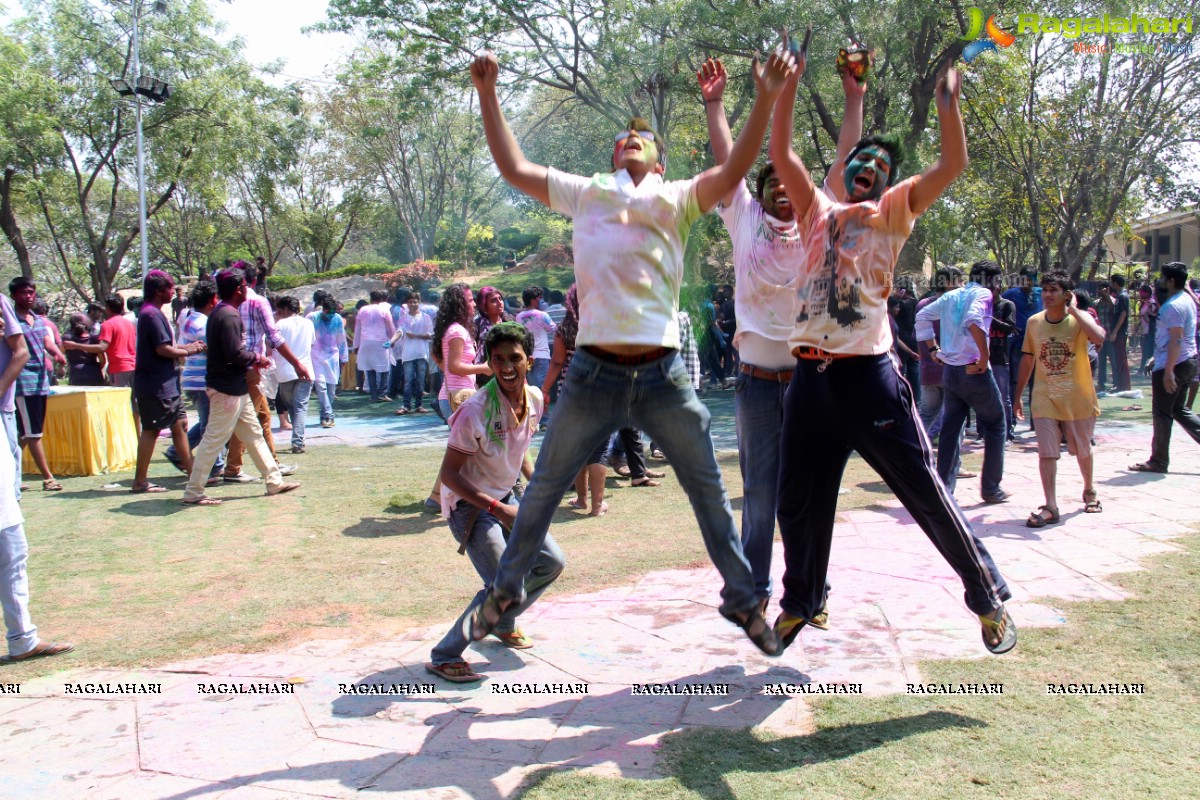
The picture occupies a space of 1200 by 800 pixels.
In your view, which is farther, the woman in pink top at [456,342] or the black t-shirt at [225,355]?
the black t-shirt at [225,355]

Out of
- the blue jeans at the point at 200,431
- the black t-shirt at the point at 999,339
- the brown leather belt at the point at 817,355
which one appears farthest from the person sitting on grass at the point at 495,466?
the black t-shirt at the point at 999,339

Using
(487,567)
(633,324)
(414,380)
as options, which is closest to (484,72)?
(633,324)

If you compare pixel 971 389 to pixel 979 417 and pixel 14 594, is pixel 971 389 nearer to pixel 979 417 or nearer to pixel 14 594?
pixel 979 417

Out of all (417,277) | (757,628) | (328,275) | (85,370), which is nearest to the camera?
(757,628)

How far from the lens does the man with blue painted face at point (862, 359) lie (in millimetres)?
3713

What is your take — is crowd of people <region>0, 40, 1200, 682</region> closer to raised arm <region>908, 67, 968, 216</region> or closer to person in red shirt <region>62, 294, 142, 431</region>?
raised arm <region>908, 67, 968, 216</region>

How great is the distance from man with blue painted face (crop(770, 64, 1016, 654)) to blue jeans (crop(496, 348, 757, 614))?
19.0 inches

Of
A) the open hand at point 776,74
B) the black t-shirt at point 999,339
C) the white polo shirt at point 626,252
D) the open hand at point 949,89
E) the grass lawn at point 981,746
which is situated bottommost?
the grass lawn at point 981,746

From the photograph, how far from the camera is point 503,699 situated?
161 inches

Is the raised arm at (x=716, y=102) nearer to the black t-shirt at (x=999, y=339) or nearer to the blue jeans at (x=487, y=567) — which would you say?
the blue jeans at (x=487, y=567)

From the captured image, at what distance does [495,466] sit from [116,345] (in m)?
8.30

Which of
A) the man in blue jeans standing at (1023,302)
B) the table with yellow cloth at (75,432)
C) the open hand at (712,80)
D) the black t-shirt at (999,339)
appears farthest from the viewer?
the man in blue jeans standing at (1023,302)

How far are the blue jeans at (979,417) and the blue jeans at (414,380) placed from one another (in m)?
8.92

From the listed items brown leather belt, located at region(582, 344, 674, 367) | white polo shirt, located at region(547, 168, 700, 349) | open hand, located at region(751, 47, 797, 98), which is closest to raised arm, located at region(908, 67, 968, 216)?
open hand, located at region(751, 47, 797, 98)
